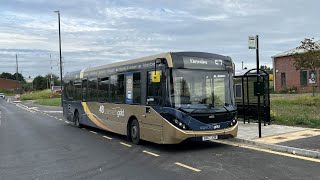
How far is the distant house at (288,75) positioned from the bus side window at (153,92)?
1422 inches

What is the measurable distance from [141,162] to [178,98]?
2.12 metres

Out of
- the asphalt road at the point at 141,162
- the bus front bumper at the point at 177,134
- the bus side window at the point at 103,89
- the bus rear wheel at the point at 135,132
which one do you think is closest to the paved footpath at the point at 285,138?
the asphalt road at the point at 141,162

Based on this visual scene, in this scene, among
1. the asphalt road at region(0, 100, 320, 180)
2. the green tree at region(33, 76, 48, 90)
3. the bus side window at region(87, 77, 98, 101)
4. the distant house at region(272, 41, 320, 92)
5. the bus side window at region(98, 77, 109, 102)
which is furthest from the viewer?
the green tree at region(33, 76, 48, 90)

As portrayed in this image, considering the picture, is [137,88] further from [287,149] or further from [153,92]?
[287,149]

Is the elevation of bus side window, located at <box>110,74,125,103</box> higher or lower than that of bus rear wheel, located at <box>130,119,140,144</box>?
higher

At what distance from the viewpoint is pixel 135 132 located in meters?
13.0

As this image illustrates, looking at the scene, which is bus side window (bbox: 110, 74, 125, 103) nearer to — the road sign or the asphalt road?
the asphalt road

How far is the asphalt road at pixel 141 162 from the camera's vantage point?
27.5 ft

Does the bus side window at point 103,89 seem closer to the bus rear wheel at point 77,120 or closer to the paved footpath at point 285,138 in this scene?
the bus rear wheel at point 77,120

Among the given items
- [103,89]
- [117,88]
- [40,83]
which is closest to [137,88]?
[117,88]

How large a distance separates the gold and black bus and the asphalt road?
52 cm

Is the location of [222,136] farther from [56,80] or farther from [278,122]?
[56,80]

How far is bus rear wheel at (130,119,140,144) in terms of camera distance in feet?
42.0

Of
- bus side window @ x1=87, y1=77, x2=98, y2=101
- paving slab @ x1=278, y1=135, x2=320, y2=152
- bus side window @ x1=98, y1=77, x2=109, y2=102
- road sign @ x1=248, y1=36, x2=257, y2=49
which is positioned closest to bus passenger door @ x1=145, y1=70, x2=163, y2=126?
road sign @ x1=248, y1=36, x2=257, y2=49
